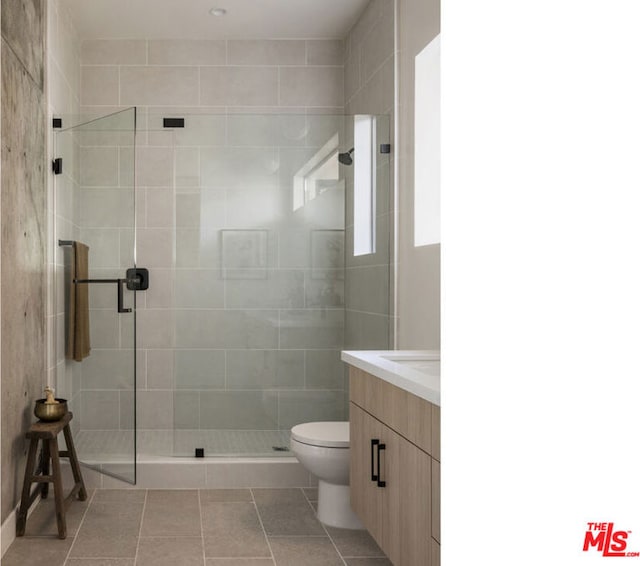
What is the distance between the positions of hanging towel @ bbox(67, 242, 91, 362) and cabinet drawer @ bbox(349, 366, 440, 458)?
1410mm

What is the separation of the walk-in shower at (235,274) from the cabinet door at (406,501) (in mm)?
1288

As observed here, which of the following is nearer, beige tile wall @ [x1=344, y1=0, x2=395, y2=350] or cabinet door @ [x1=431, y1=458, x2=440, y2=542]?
cabinet door @ [x1=431, y1=458, x2=440, y2=542]

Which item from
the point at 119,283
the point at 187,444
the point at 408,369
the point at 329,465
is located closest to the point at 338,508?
the point at 329,465

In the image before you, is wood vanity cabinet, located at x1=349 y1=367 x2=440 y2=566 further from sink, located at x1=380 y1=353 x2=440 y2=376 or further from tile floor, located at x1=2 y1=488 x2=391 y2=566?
tile floor, located at x1=2 y1=488 x2=391 y2=566

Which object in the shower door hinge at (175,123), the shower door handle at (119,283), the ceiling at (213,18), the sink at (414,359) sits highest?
the ceiling at (213,18)

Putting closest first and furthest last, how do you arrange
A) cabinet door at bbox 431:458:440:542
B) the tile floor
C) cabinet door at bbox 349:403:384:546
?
cabinet door at bbox 431:458:440:542 → cabinet door at bbox 349:403:384:546 → the tile floor

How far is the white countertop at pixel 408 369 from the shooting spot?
1359 mm

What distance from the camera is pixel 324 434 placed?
7.93 feet

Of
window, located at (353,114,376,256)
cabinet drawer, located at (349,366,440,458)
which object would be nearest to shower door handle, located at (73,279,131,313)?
window, located at (353,114,376,256)

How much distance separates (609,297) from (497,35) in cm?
18

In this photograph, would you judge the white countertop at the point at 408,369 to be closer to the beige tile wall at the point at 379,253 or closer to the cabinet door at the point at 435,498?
the cabinet door at the point at 435,498

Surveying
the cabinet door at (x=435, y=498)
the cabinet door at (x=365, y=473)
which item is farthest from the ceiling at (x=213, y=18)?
the cabinet door at (x=435, y=498)

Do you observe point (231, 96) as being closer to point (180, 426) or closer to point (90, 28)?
point (90, 28)

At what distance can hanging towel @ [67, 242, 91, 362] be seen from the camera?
2.93 m
